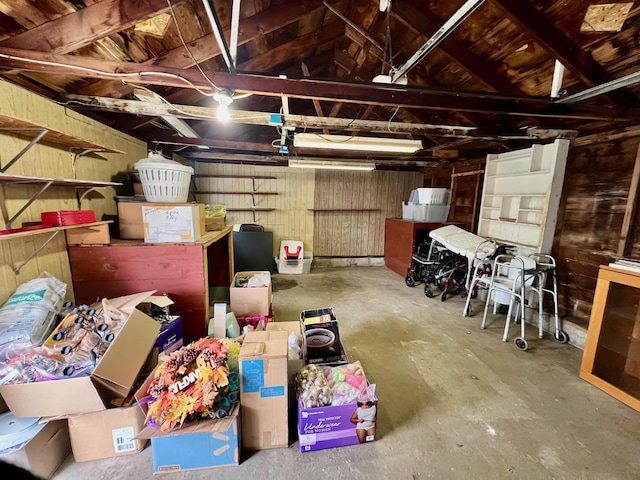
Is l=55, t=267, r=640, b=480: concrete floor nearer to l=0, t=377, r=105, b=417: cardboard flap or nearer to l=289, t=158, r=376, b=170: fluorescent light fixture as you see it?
l=0, t=377, r=105, b=417: cardboard flap

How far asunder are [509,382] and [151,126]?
Answer: 4443 mm

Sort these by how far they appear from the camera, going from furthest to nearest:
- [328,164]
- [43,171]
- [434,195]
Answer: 1. [434,195]
2. [328,164]
3. [43,171]

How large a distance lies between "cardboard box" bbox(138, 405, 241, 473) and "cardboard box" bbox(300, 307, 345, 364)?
0.64 metres

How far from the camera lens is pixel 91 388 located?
1291mm

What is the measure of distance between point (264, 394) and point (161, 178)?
5.54 feet

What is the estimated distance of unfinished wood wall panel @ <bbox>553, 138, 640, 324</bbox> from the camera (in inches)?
96.7

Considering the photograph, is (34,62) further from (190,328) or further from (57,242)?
(190,328)

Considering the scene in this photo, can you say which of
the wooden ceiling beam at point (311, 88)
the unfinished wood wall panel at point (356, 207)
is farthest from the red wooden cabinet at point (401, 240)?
the wooden ceiling beam at point (311, 88)

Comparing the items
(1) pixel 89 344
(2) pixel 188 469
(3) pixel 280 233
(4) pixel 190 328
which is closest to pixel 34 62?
(1) pixel 89 344

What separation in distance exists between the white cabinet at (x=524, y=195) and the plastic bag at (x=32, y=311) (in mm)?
4390

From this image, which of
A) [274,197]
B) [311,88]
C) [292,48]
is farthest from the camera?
[274,197]

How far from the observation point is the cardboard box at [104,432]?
137 centimetres

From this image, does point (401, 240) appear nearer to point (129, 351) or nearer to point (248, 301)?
point (248, 301)

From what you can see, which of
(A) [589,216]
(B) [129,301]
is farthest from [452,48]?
(B) [129,301]
